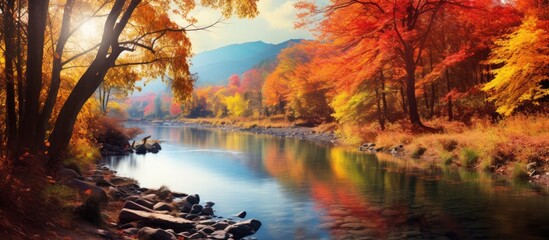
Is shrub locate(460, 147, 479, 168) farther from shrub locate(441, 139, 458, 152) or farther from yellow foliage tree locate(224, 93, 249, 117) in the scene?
yellow foliage tree locate(224, 93, 249, 117)

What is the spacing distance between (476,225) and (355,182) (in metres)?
7.74

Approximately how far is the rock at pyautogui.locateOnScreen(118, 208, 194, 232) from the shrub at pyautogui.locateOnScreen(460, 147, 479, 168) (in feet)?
50.8

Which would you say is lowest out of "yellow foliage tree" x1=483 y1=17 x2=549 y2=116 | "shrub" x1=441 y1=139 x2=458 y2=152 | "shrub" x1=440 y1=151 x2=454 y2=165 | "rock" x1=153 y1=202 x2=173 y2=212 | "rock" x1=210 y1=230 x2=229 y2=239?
"rock" x1=210 y1=230 x2=229 y2=239

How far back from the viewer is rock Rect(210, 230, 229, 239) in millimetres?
11055

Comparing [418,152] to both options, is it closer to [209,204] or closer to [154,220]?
[209,204]

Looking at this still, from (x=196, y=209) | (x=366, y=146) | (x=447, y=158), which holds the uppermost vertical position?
(x=366, y=146)

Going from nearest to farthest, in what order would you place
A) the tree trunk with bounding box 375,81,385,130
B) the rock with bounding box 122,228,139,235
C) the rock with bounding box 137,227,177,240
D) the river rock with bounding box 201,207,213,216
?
the rock with bounding box 137,227,177,240
the rock with bounding box 122,228,139,235
the river rock with bounding box 201,207,213,216
the tree trunk with bounding box 375,81,385,130

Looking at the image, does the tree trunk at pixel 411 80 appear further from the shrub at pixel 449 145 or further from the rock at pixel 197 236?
the rock at pixel 197 236

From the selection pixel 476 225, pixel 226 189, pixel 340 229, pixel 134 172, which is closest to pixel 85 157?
pixel 134 172

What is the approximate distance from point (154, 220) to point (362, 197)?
796cm

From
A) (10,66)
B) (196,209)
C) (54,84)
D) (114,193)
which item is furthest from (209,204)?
(10,66)

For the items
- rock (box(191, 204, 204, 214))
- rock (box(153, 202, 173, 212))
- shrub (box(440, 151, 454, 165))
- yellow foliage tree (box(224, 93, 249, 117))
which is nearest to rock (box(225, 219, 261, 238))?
rock (box(191, 204, 204, 214))

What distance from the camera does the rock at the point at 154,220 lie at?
11.1 m

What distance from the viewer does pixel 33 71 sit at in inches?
380
